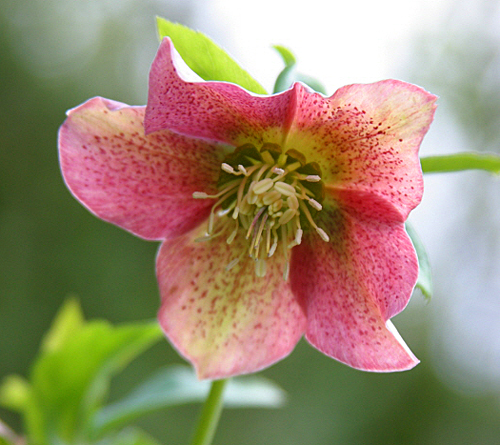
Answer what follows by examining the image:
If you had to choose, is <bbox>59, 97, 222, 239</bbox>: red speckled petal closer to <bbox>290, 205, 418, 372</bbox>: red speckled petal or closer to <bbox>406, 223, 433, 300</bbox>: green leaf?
<bbox>290, 205, 418, 372</bbox>: red speckled petal

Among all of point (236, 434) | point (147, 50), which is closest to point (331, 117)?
point (236, 434)

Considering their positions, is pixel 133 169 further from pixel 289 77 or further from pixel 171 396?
pixel 171 396

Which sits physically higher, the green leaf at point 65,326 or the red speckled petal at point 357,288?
the red speckled petal at point 357,288

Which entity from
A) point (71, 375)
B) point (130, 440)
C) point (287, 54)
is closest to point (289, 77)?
point (287, 54)

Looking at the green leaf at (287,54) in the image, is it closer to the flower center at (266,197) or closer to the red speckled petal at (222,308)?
the flower center at (266,197)

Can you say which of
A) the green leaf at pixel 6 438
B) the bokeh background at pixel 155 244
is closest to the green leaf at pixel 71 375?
the green leaf at pixel 6 438

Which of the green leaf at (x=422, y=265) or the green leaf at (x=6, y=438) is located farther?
the green leaf at (x=6, y=438)
